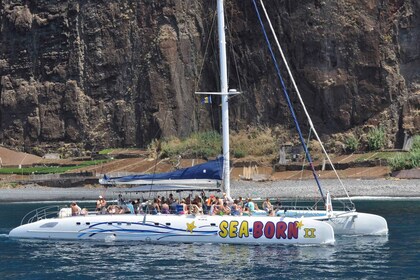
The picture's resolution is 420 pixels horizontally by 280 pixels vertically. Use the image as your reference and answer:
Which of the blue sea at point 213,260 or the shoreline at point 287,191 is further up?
the shoreline at point 287,191

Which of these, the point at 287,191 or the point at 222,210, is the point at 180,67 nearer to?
the point at 287,191

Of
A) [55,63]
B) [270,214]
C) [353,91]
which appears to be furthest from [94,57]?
[270,214]

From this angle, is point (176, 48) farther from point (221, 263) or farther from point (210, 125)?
point (221, 263)

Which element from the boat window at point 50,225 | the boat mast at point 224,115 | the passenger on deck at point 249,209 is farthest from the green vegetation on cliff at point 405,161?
the boat window at point 50,225

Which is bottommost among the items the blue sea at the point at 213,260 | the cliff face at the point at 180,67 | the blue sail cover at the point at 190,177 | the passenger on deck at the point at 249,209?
the blue sea at the point at 213,260

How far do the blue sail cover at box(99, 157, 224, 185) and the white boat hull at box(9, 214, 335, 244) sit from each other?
2.21 m

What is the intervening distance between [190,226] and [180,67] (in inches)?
2451

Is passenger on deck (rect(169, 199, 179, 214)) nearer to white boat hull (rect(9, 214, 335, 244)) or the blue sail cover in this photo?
white boat hull (rect(9, 214, 335, 244))

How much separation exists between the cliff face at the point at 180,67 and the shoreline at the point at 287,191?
19.2m

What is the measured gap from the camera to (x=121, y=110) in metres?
98.7

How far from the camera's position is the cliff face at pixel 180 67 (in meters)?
89.0

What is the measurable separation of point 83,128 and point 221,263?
235 ft

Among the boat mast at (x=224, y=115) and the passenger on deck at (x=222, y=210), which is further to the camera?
the boat mast at (x=224, y=115)

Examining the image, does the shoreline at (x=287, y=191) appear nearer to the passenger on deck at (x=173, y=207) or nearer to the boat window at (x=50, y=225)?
the boat window at (x=50, y=225)
